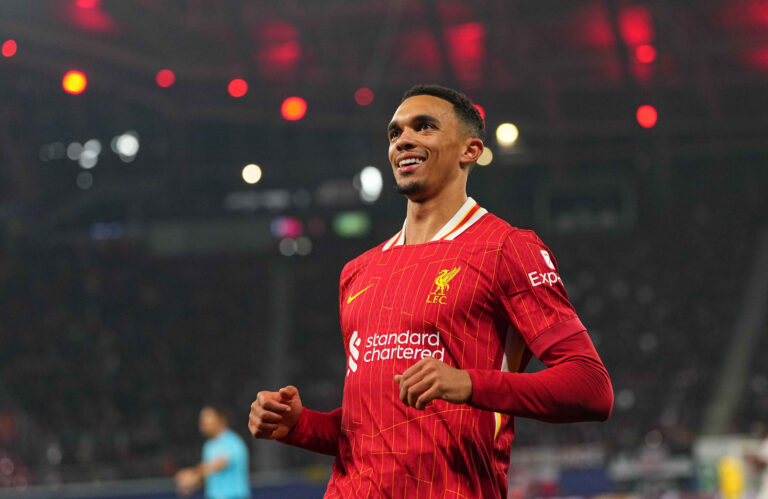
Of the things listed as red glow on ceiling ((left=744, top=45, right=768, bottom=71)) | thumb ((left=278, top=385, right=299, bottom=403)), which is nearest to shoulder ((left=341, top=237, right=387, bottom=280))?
thumb ((left=278, top=385, right=299, bottom=403))

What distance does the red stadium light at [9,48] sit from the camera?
16547 mm

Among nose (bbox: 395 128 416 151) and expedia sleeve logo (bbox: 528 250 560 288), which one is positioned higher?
nose (bbox: 395 128 416 151)

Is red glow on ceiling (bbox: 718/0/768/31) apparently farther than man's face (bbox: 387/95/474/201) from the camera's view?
Yes

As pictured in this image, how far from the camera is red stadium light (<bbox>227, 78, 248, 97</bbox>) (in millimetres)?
18922

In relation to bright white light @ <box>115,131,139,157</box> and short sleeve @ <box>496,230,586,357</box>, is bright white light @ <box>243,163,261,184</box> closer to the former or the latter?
bright white light @ <box>115,131,139,157</box>

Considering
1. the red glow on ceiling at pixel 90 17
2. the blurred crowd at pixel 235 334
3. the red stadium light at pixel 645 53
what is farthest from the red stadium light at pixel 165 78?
the red stadium light at pixel 645 53

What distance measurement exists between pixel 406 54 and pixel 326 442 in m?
16.2

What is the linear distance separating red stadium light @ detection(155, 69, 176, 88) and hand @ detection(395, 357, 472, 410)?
17913 mm

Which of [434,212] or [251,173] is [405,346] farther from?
[251,173]

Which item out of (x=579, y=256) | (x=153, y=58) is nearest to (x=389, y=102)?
(x=153, y=58)

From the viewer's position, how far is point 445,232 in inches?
105

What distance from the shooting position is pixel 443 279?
2514 mm

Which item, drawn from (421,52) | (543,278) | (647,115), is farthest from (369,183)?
(543,278)

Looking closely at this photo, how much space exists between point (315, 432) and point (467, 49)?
16231 mm
